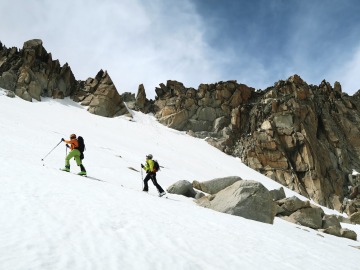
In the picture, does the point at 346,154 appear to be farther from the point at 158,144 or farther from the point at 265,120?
the point at 158,144

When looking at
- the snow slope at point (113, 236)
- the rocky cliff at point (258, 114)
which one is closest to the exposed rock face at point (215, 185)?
the snow slope at point (113, 236)

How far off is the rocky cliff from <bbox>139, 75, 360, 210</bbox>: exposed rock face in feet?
0.59

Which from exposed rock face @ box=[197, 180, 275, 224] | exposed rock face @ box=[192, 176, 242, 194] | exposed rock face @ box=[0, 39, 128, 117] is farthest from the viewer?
exposed rock face @ box=[0, 39, 128, 117]

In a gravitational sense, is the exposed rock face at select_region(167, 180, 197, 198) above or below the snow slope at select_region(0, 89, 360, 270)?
above

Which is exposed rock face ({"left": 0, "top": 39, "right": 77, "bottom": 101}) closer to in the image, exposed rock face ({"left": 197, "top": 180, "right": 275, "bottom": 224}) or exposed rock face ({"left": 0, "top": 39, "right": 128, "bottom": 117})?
exposed rock face ({"left": 0, "top": 39, "right": 128, "bottom": 117})

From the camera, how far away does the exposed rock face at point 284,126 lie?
5584cm

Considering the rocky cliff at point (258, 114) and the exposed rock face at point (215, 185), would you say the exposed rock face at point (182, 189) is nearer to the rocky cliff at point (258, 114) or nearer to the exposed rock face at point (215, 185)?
the exposed rock face at point (215, 185)

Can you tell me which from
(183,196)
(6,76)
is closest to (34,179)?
(183,196)

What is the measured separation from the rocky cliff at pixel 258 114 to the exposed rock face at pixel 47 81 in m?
0.16

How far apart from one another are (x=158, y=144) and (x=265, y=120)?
82.1 ft

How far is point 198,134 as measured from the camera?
68.1 meters

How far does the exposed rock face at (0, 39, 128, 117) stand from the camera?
2220 inches

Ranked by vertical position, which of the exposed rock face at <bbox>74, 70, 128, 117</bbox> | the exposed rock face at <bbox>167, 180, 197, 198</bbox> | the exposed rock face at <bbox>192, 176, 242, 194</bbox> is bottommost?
the exposed rock face at <bbox>167, 180, 197, 198</bbox>

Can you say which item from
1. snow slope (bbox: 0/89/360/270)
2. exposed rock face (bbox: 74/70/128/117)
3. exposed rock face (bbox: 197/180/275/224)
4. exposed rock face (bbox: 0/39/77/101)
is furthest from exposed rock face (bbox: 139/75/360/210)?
snow slope (bbox: 0/89/360/270)
